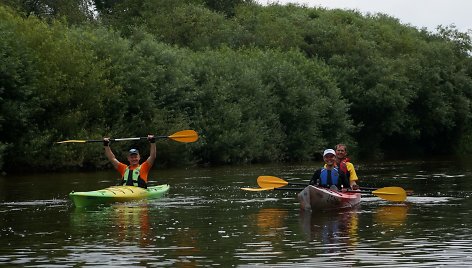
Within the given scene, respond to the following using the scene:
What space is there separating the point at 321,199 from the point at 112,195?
552cm

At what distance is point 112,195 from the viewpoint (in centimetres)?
2525

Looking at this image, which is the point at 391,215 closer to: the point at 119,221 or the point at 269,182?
the point at 269,182

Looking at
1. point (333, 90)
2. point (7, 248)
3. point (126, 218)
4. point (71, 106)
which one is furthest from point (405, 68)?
point (7, 248)

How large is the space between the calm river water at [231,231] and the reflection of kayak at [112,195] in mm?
401

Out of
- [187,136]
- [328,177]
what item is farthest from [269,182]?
[187,136]

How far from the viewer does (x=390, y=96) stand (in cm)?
6606

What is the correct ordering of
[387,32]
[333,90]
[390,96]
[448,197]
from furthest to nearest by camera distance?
[387,32], [390,96], [333,90], [448,197]

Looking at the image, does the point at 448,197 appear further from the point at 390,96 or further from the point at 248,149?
the point at 390,96

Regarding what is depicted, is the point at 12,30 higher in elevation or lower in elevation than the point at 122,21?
lower

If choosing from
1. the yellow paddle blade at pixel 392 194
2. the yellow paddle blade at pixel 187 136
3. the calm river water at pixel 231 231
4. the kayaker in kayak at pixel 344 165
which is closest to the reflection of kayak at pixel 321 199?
the calm river water at pixel 231 231

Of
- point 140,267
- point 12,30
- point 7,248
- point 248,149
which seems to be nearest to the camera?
point 140,267

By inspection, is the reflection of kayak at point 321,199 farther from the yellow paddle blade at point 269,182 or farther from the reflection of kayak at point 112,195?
the reflection of kayak at point 112,195

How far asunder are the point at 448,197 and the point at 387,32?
49.1 m

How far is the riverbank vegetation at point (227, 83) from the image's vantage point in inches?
1702
